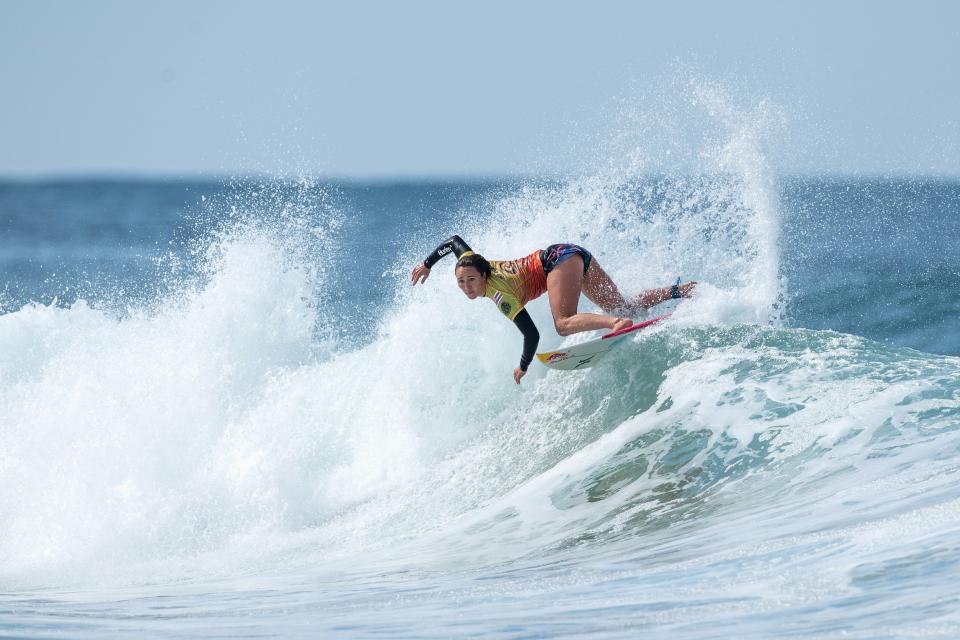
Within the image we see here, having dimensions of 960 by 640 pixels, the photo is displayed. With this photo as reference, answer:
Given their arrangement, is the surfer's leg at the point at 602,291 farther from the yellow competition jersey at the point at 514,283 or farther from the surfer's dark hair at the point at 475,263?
the surfer's dark hair at the point at 475,263

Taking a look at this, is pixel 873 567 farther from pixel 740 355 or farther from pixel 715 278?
pixel 715 278

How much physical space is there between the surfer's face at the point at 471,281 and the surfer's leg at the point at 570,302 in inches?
24.4

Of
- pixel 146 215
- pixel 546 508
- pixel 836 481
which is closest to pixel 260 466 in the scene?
pixel 546 508

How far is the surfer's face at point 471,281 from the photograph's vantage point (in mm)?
8016

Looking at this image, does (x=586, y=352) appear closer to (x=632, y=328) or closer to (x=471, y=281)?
(x=632, y=328)

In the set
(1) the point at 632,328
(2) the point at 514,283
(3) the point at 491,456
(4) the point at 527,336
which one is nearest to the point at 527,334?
(4) the point at 527,336

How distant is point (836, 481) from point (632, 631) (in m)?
2.51

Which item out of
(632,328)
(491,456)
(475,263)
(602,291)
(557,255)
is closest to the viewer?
(475,263)

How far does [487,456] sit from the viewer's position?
898 cm

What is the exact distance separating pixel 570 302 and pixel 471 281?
0.90m

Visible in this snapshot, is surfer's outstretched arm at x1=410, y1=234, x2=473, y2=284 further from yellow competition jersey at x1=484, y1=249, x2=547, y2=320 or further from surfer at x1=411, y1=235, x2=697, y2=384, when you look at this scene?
yellow competition jersey at x1=484, y1=249, x2=547, y2=320

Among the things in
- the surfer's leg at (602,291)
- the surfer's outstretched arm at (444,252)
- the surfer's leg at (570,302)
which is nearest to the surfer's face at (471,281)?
the surfer's outstretched arm at (444,252)

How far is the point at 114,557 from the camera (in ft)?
27.6

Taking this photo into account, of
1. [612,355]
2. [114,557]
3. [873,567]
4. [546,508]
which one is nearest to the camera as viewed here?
[873,567]
